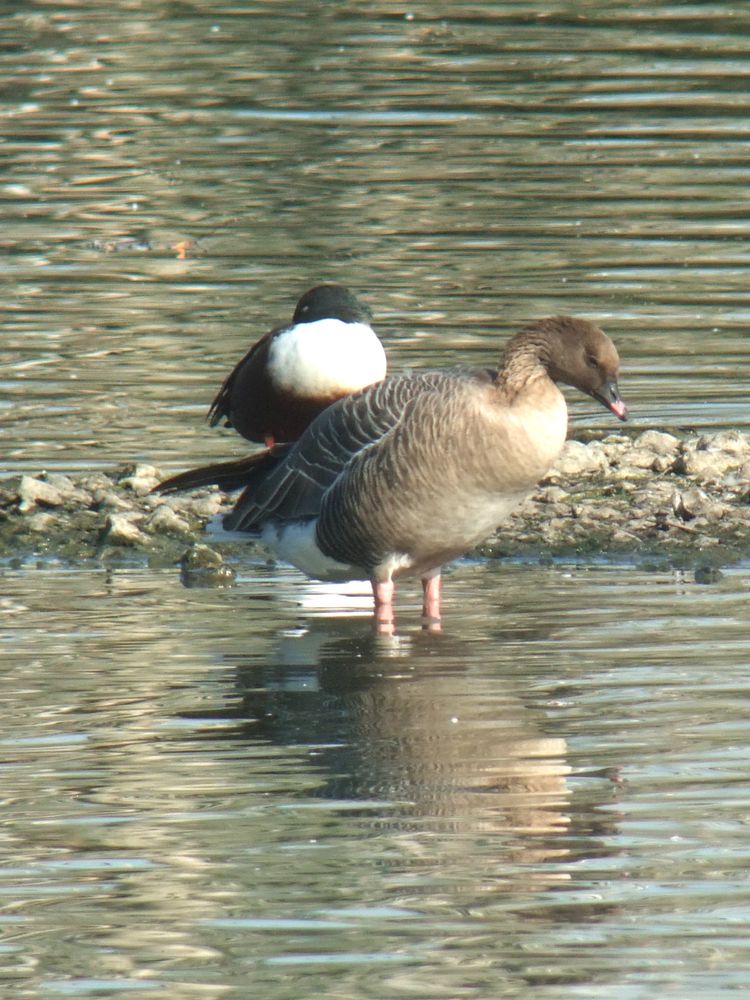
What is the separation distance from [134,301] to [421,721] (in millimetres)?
9539

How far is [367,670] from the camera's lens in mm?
8297

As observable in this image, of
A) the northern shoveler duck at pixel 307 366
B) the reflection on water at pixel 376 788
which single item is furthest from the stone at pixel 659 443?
the reflection on water at pixel 376 788

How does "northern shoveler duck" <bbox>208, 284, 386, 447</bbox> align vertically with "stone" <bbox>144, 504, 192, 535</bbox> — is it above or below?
above

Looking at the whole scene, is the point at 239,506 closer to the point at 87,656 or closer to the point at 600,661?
the point at 87,656

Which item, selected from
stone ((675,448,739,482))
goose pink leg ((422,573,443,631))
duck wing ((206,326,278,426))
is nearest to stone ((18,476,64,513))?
duck wing ((206,326,278,426))

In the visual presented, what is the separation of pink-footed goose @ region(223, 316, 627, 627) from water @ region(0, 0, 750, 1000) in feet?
1.14

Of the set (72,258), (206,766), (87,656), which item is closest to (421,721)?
(206,766)

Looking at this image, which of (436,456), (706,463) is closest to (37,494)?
(436,456)

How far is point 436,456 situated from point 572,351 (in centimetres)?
72

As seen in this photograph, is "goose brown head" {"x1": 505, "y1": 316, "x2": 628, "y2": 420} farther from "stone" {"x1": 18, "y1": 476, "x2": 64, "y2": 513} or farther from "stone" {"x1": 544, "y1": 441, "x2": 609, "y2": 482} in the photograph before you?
"stone" {"x1": 18, "y1": 476, "x2": 64, "y2": 513}

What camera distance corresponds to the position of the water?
17.4 feet

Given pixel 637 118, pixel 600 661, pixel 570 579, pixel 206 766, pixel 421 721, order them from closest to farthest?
pixel 206 766, pixel 421 721, pixel 600 661, pixel 570 579, pixel 637 118

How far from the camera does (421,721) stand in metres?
7.40

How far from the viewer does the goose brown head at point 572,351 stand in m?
8.66
